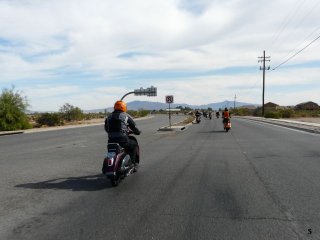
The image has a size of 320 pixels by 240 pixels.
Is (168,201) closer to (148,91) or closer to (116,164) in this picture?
(116,164)

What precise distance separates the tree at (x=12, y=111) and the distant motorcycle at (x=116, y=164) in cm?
3723

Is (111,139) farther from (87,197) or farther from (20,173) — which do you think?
(20,173)

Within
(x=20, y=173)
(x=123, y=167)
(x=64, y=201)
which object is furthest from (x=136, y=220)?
(x=20, y=173)

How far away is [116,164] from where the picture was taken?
925 centimetres

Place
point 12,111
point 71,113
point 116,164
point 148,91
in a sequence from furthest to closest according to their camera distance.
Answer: point 71,113
point 148,91
point 12,111
point 116,164

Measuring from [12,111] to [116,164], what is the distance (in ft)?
127

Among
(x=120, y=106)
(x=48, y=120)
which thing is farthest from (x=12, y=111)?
(x=120, y=106)

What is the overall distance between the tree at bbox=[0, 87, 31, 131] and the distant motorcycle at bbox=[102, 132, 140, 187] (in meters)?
37.2

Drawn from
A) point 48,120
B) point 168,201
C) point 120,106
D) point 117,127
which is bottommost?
point 48,120

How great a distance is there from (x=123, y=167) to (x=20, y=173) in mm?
3608

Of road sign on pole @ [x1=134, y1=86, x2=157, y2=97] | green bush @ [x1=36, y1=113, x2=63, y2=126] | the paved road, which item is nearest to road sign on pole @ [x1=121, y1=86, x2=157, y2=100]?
road sign on pole @ [x1=134, y1=86, x2=157, y2=97]

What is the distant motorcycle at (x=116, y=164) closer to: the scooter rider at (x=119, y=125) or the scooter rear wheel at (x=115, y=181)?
the scooter rear wheel at (x=115, y=181)

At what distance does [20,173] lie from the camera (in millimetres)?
11680

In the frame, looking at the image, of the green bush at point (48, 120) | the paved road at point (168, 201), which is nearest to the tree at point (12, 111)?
the green bush at point (48, 120)
